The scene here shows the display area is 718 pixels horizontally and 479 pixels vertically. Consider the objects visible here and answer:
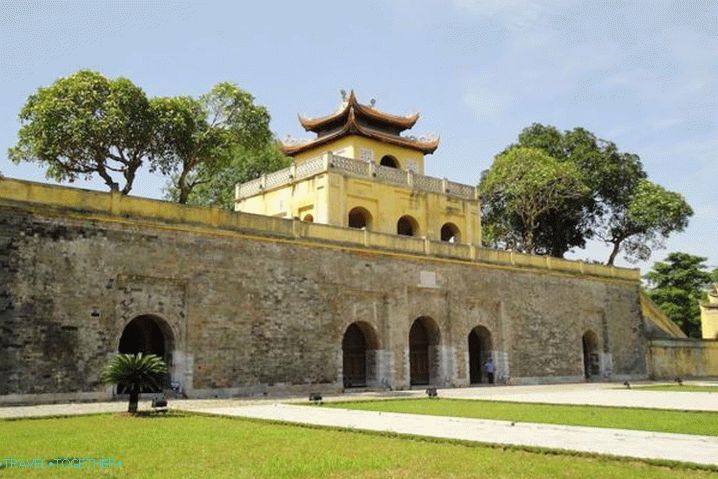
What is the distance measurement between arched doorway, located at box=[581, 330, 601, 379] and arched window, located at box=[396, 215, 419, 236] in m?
8.79

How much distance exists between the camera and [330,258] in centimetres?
2098

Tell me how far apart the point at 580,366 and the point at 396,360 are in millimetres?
9877

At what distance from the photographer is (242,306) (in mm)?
18703

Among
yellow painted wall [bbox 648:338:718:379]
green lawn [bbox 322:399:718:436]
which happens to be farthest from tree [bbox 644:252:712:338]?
green lawn [bbox 322:399:718:436]

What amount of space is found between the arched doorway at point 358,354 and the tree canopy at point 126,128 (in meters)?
9.59

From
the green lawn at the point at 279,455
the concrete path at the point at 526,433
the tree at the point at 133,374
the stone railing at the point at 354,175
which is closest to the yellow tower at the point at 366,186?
the stone railing at the point at 354,175

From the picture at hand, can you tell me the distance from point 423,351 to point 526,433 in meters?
15.2

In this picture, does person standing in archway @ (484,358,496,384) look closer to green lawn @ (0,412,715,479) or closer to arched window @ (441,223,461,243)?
arched window @ (441,223,461,243)

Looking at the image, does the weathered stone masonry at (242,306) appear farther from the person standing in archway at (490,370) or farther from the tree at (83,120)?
the tree at (83,120)

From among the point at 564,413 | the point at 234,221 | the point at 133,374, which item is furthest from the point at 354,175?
the point at 564,413

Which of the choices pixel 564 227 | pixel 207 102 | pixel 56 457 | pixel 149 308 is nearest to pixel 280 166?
pixel 207 102

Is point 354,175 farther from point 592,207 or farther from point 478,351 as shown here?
point 592,207

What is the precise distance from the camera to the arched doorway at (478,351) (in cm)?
2525

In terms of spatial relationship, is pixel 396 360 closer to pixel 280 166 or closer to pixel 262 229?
pixel 262 229
